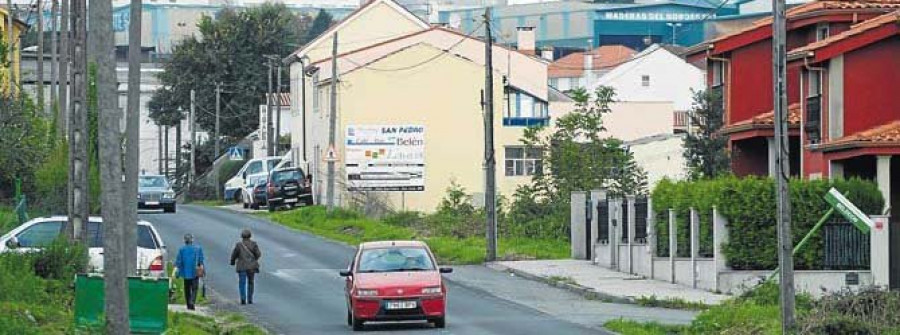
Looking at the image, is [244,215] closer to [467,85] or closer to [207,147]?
[467,85]

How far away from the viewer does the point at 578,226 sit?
47.1 m

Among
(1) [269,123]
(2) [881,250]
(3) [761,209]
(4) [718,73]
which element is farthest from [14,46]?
(1) [269,123]

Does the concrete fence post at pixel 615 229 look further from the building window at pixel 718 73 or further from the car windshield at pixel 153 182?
the car windshield at pixel 153 182

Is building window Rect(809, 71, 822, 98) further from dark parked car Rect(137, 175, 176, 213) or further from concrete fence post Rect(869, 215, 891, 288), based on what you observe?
dark parked car Rect(137, 175, 176, 213)

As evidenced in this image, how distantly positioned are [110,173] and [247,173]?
59.3 metres

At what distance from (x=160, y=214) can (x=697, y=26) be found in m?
77.4

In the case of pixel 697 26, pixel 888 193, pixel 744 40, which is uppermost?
pixel 697 26

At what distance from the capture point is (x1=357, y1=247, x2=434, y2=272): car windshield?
29.4m

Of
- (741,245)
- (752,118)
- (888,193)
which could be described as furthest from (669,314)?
(752,118)

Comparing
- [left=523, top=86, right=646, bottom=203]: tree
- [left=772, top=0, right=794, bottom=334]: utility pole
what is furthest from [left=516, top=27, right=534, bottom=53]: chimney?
[left=772, top=0, right=794, bottom=334]: utility pole

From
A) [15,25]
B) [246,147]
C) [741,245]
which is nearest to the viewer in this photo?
[741,245]

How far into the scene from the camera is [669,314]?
3189 centimetres

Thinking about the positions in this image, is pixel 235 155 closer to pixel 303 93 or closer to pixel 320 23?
pixel 303 93

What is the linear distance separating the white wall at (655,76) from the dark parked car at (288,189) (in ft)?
117
